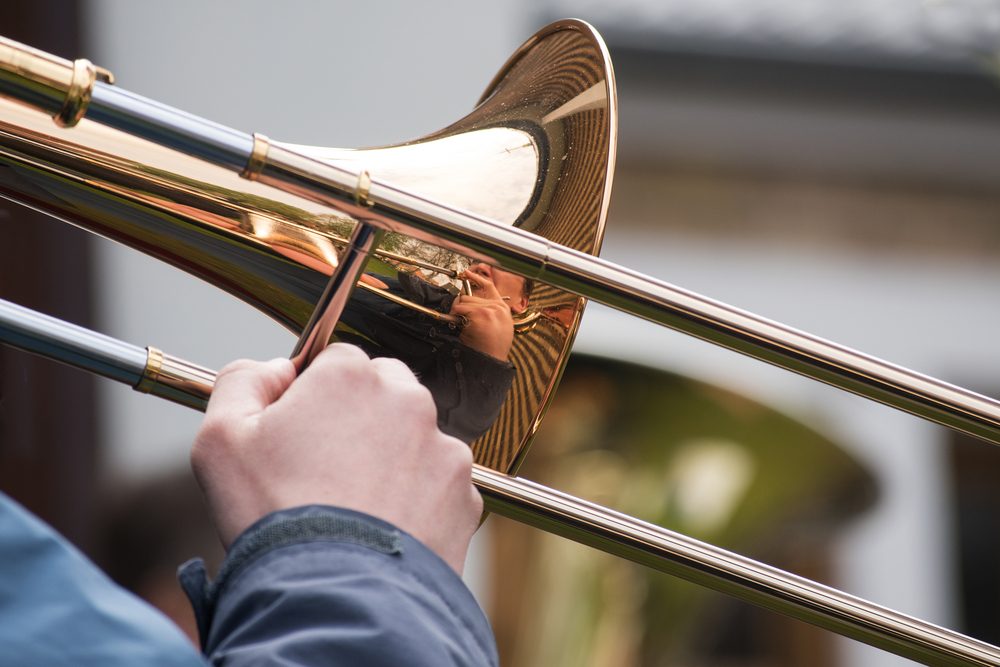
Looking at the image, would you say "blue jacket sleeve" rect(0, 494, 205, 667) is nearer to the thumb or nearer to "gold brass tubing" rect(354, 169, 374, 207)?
the thumb

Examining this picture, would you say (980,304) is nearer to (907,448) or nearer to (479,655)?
(907,448)

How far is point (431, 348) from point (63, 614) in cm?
36

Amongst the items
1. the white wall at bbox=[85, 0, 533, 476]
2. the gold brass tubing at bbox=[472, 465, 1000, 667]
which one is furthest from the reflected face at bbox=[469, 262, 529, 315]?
the white wall at bbox=[85, 0, 533, 476]

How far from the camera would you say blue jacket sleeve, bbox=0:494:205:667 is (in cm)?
41

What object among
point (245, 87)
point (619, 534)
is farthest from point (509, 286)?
point (245, 87)

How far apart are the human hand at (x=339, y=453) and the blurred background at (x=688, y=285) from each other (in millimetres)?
350

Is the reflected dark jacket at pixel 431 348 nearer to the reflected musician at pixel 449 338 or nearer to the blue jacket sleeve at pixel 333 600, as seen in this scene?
the reflected musician at pixel 449 338

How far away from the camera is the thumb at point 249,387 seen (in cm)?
58

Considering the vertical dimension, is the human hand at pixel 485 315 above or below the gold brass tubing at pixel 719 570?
above

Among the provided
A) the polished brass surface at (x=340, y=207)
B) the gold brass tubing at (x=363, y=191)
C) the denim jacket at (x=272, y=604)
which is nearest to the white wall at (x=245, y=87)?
the polished brass surface at (x=340, y=207)

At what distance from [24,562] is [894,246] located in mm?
3814

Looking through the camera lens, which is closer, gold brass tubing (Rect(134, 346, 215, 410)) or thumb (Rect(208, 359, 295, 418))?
thumb (Rect(208, 359, 295, 418))

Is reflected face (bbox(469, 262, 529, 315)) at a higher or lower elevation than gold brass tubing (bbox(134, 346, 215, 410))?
higher

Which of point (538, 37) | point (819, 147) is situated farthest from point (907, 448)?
point (538, 37)
